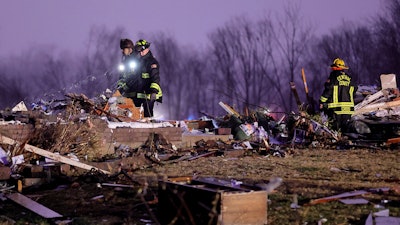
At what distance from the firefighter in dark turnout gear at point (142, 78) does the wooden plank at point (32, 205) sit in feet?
19.8

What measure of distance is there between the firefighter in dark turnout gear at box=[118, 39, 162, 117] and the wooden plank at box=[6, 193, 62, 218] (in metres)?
6.05

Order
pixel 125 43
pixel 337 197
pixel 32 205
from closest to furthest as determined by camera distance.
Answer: pixel 337 197 → pixel 32 205 → pixel 125 43

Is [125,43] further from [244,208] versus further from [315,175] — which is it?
[244,208]

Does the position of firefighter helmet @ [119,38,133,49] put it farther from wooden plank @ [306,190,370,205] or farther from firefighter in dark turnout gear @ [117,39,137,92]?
wooden plank @ [306,190,370,205]

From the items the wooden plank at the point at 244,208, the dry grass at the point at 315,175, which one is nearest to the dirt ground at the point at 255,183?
the dry grass at the point at 315,175

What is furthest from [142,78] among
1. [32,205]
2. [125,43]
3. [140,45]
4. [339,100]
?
[32,205]

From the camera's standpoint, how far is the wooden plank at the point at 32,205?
4.56m

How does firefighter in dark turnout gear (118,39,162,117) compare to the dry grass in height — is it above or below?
above

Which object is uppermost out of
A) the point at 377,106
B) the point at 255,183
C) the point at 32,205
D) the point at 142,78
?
the point at 142,78

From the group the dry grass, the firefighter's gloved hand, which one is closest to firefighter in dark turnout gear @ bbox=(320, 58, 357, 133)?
the dry grass

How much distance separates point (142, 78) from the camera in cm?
1163

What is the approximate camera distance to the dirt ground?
4289 millimetres

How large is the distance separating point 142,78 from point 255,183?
6.32 metres

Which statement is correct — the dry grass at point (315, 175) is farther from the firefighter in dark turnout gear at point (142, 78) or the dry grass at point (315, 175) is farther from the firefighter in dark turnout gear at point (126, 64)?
the firefighter in dark turnout gear at point (126, 64)
